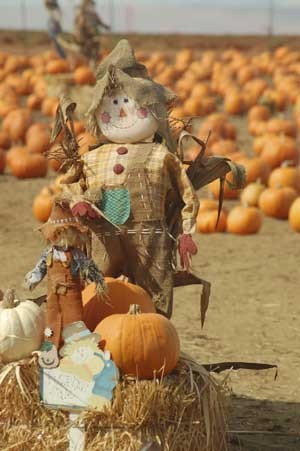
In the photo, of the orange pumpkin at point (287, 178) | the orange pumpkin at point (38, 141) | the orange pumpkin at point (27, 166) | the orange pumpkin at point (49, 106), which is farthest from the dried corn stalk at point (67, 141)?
the orange pumpkin at point (49, 106)

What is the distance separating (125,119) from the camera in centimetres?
508

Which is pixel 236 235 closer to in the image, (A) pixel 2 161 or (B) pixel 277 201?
(B) pixel 277 201

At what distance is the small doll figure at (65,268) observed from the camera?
424cm

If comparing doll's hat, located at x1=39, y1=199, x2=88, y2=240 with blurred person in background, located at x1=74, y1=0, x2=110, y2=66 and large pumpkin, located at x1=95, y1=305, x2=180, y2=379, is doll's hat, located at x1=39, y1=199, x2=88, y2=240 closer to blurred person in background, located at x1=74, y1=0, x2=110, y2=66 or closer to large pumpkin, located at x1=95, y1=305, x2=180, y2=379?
large pumpkin, located at x1=95, y1=305, x2=180, y2=379

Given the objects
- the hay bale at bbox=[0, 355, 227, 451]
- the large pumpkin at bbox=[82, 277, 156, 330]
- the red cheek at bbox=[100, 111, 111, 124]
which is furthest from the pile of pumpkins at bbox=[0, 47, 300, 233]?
the hay bale at bbox=[0, 355, 227, 451]

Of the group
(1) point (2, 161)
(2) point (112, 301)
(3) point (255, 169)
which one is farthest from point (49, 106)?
(2) point (112, 301)

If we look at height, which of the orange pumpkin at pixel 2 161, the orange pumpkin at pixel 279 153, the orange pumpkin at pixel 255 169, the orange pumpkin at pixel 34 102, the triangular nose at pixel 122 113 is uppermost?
the triangular nose at pixel 122 113

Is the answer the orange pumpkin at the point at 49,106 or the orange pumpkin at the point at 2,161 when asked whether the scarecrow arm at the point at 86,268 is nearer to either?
the orange pumpkin at the point at 2,161

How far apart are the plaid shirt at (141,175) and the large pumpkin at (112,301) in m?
0.57

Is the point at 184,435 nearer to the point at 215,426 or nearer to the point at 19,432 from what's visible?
the point at 215,426

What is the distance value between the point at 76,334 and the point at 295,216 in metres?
5.97

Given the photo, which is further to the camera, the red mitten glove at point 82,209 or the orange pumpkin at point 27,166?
the orange pumpkin at point 27,166

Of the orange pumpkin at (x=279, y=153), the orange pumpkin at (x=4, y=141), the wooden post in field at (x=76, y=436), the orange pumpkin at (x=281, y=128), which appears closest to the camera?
the wooden post in field at (x=76, y=436)

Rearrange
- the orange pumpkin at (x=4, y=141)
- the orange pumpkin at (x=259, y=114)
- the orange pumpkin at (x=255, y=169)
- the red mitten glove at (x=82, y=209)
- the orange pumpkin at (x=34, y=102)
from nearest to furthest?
1. the red mitten glove at (x=82, y=209)
2. the orange pumpkin at (x=255, y=169)
3. the orange pumpkin at (x=4, y=141)
4. the orange pumpkin at (x=259, y=114)
5. the orange pumpkin at (x=34, y=102)
